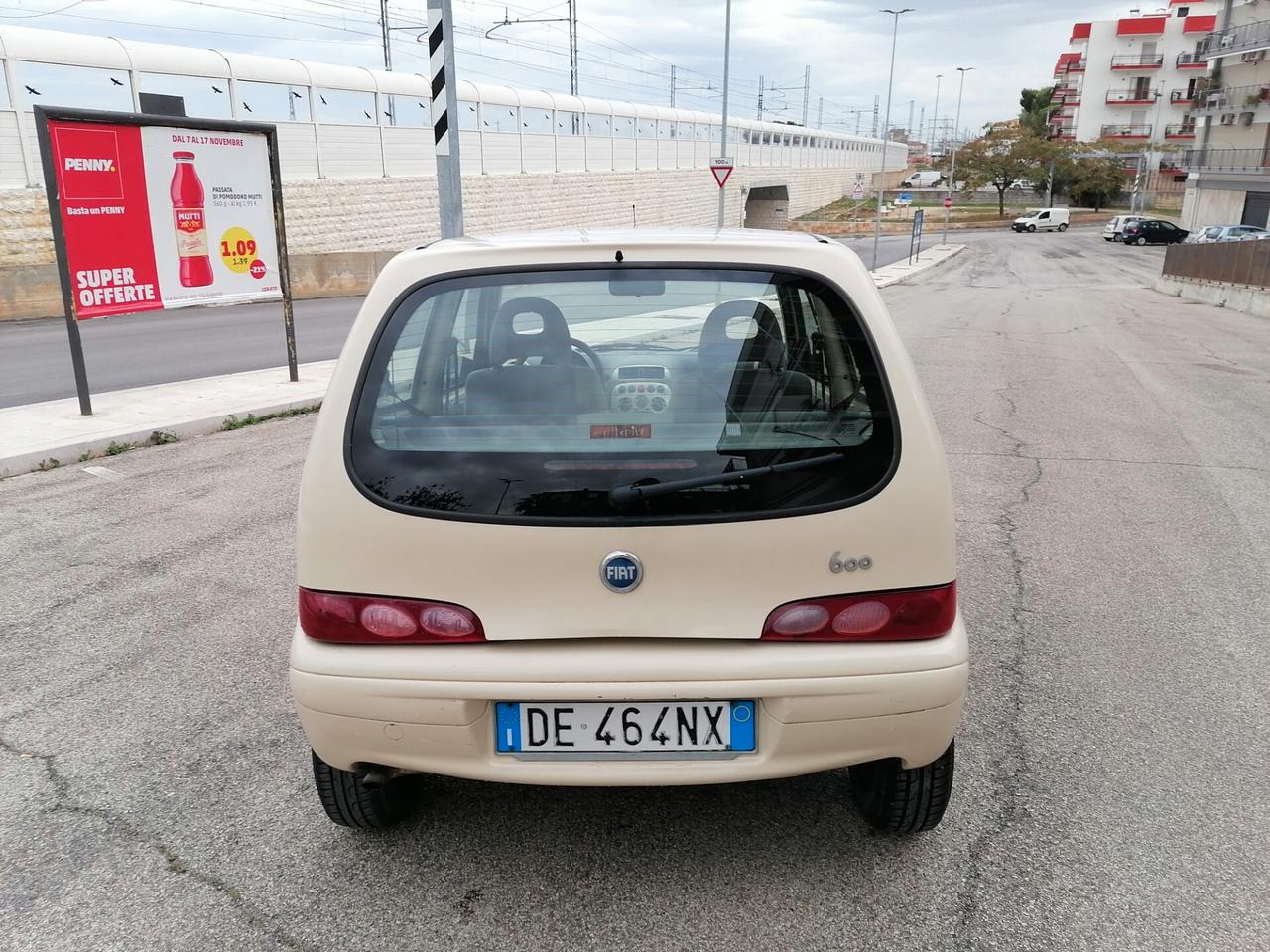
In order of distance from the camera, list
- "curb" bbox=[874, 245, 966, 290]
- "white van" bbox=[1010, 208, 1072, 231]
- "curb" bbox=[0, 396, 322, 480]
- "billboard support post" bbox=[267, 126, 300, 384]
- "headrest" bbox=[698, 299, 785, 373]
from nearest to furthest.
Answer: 1. "headrest" bbox=[698, 299, 785, 373]
2. "curb" bbox=[0, 396, 322, 480]
3. "billboard support post" bbox=[267, 126, 300, 384]
4. "curb" bbox=[874, 245, 966, 290]
5. "white van" bbox=[1010, 208, 1072, 231]

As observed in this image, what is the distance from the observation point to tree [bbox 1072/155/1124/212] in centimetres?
8231

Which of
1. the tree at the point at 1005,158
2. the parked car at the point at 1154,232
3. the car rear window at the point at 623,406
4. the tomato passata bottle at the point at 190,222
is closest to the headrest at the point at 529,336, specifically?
the car rear window at the point at 623,406

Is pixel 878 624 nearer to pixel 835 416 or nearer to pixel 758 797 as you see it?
pixel 835 416

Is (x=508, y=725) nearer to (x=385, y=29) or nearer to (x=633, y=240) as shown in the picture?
(x=633, y=240)

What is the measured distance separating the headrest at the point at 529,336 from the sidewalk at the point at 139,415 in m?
5.06

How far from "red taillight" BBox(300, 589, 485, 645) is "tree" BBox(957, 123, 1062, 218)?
284 feet

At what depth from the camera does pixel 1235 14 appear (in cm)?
6191

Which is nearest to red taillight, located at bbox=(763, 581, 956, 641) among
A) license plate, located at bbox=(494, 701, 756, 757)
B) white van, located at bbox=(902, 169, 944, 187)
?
license plate, located at bbox=(494, 701, 756, 757)

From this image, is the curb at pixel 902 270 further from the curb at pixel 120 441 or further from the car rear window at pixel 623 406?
the car rear window at pixel 623 406

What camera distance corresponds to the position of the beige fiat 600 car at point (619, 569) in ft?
7.70

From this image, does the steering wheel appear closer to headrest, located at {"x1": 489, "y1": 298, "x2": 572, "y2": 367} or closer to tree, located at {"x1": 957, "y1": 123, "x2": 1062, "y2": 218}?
headrest, located at {"x1": 489, "y1": 298, "x2": 572, "y2": 367}

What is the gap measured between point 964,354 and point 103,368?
36.8ft

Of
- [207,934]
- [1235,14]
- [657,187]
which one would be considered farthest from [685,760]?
[1235,14]

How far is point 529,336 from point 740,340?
581mm
